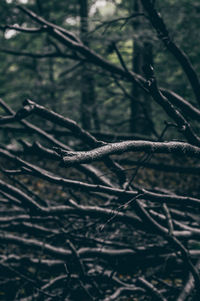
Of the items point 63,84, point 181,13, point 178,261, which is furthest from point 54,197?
point 181,13

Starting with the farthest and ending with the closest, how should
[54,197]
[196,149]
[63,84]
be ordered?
[63,84], [54,197], [196,149]

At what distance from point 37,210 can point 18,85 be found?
1085 centimetres

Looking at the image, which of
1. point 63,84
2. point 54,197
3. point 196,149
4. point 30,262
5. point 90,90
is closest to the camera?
point 196,149

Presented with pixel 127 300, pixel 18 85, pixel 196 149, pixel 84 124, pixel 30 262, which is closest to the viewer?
pixel 196 149

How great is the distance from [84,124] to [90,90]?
146 centimetres

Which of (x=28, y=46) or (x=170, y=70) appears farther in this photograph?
(x=28, y=46)

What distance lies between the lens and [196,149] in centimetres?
155

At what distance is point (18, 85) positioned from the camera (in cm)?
1220

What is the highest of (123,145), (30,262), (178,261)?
(123,145)

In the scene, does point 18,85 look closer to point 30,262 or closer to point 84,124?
point 84,124

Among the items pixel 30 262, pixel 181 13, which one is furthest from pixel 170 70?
pixel 30 262

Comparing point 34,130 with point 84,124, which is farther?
point 84,124

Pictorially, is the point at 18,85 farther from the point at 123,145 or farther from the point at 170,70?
the point at 123,145

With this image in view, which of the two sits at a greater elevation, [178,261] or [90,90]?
[90,90]
